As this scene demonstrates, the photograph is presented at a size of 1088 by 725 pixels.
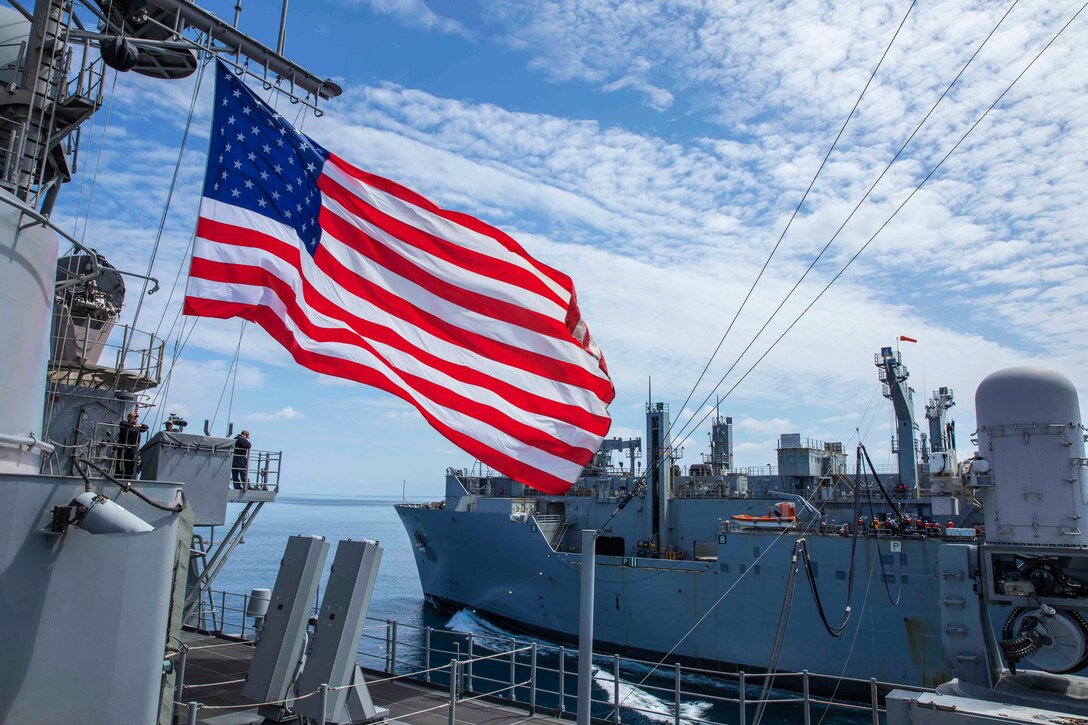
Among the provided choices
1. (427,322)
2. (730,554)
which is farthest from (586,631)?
(730,554)

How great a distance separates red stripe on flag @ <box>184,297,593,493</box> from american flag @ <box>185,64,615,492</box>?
0.4 inches

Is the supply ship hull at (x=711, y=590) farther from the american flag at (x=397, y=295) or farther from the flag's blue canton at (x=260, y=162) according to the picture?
the flag's blue canton at (x=260, y=162)

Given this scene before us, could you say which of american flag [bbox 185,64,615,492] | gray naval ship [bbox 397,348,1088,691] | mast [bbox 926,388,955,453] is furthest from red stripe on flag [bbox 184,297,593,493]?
mast [bbox 926,388,955,453]

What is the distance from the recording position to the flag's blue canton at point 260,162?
5.89 meters

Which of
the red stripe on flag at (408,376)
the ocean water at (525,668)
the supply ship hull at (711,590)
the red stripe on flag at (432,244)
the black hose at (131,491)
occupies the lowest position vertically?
the ocean water at (525,668)

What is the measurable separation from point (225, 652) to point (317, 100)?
7220 mm

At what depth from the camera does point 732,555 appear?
20250mm

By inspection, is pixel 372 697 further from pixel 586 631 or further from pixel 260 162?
pixel 260 162

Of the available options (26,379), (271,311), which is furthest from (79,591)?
(271,311)

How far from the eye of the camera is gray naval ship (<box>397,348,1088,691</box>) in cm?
1789

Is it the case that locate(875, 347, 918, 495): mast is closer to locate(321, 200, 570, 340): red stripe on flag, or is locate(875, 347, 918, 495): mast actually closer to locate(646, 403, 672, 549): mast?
locate(646, 403, 672, 549): mast

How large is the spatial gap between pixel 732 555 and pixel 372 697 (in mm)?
14589

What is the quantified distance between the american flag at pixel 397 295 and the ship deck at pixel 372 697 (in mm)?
3140

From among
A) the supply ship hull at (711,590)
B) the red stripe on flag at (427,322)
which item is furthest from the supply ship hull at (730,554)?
the red stripe on flag at (427,322)
